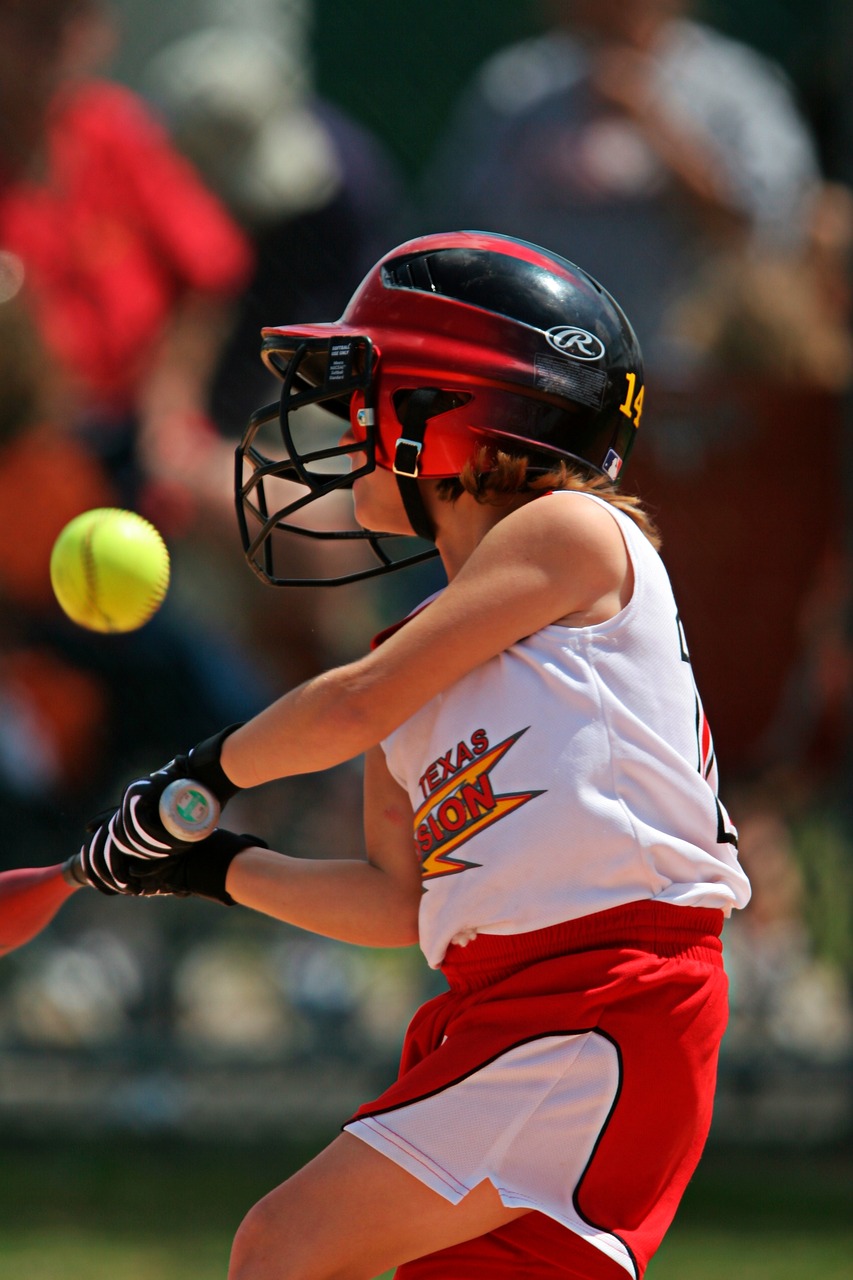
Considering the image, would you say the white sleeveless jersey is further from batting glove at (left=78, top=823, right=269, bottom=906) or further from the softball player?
batting glove at (left=78, top=823, right=269, bottom=906)

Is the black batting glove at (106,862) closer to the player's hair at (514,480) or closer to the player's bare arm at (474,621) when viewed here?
the player's bare arm at (474,621)

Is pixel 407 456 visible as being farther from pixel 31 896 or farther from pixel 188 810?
pixel 31 896

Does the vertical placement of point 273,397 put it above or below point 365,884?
below

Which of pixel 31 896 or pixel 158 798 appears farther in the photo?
pixel 31 896

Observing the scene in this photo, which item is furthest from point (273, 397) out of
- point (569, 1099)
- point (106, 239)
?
point (569, 1099)

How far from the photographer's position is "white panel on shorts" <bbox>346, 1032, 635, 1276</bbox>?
232cm

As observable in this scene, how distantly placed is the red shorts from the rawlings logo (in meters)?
0.82

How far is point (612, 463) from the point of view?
8.77 feet

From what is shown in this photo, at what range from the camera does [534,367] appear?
253cm

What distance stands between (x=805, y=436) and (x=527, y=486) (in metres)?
3.07

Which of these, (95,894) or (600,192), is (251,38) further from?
(95,894)

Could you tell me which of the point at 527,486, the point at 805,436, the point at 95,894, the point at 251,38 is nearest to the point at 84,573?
the point at 527,486

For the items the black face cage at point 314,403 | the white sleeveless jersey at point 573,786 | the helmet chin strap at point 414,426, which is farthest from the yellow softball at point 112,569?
the white sleeveless jersey at point 573,786

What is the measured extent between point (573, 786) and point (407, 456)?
0.57m
